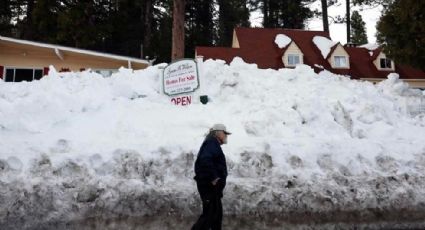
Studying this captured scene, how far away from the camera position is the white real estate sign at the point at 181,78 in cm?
1106

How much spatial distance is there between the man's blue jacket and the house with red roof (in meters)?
24.0

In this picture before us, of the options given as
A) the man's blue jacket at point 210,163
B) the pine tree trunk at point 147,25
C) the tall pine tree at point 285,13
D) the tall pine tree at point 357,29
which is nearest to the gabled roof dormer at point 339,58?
the tall pine tree at point 285,13

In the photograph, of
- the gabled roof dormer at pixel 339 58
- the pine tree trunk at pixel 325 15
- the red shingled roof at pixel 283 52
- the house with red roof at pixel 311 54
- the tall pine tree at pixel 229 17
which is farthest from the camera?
the tall pine tree at pixel 229 17

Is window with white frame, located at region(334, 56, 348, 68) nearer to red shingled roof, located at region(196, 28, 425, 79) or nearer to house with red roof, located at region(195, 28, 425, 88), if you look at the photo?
house with red roof, located at region(195, 28, 425, 88)

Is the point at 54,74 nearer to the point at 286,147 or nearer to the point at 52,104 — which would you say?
the point at 52,104

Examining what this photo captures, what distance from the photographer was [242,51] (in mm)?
31703

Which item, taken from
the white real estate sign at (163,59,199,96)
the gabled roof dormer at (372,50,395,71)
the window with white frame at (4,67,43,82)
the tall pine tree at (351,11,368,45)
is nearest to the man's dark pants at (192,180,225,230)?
the white real estate sign at (163,59,199,96)

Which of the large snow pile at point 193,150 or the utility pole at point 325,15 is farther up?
the utility pole at point 325,15

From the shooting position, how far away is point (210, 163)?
644 centimetres

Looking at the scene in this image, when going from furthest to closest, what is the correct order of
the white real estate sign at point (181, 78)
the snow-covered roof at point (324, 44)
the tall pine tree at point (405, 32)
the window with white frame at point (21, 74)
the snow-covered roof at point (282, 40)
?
the snow-covered roof at point (324, 44)
the snow-covered roof at point (282, 40)
the window with white frame at point (21, 74)
the tall pine tree at point (405, 32)
the white real estate sign at point (181, 78)

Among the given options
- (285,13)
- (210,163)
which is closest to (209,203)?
(210,163)

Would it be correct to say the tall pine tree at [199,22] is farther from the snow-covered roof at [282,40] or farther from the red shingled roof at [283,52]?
the snow-covered roof at [282,40]

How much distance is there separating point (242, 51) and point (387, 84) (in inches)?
711

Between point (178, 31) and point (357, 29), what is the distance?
108 feet
